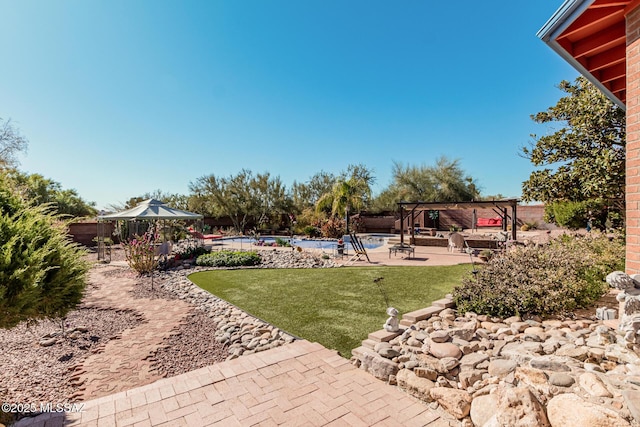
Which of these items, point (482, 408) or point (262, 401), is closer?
point (482, 408)

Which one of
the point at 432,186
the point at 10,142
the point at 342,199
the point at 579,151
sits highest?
the point at 10,142

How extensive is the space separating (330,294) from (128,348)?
12.3 feet

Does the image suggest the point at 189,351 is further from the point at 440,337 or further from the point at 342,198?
the point at 342,198

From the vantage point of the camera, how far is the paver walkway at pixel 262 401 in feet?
7.71

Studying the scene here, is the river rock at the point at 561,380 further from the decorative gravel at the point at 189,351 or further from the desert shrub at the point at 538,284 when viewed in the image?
the decorative gravel at the point at 189,351

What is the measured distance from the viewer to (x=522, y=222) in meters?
21.7

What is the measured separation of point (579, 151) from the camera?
322 inches

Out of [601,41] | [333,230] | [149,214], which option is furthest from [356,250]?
[601,41]

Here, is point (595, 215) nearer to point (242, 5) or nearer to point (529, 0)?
point (529, 0)

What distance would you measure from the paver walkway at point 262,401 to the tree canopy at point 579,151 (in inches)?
316

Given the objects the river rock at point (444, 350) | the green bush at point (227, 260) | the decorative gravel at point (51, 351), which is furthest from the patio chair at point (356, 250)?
the river rock at point (444, 350)

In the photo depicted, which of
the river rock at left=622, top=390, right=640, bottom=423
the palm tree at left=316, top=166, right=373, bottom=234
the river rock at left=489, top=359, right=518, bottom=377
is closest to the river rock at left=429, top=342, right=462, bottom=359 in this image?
the river rock at left=489, top=359, right=518, bottom=377

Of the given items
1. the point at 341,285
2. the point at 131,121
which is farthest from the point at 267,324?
the point at 131,121

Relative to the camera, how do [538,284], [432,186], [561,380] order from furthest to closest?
[432,186] < [538,284] < [561,380]
